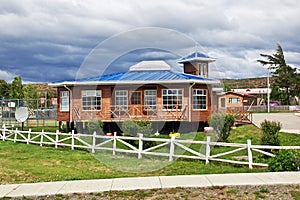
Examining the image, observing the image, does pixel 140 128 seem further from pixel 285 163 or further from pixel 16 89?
pixel 16 89

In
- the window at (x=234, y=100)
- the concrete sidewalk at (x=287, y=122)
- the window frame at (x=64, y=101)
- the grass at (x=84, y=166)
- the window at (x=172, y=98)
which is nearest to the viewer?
the grass at (x=84, y=166)

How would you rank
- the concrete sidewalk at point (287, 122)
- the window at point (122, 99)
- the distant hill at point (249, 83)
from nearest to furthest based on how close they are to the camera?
the window at point (122, 99) → the concrete sidewalk at point (287, 122) → the distant hill at point (249, 83)

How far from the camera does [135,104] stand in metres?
24.1

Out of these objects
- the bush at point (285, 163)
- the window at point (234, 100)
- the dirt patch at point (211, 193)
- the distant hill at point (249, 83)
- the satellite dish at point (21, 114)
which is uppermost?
the distant hill at point (249, 83)

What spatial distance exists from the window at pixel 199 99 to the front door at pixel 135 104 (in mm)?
3554

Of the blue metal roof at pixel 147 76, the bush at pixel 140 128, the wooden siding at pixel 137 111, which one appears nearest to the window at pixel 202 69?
the blue metal roof at pixel 147 76

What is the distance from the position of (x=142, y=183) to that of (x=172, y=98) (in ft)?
48.4

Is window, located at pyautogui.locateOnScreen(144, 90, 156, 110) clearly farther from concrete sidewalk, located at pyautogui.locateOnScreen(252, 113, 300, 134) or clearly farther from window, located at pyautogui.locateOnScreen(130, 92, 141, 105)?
concrete sidewalk, located at pyautogui.locateOnScreen(252, 113, 300, 134)

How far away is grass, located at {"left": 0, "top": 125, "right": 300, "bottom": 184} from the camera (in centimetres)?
1089

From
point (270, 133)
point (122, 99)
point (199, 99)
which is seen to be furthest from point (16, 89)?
point (270, 133)

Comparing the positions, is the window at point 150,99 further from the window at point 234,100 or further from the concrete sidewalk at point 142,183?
the window at point 234,100

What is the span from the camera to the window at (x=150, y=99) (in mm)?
23766

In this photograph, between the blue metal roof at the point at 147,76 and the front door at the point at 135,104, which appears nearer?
the front door at the point at 135,104

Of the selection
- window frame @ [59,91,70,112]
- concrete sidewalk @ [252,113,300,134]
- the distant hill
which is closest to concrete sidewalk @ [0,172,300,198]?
concrete sidewalk @ [252,113,300,134]
